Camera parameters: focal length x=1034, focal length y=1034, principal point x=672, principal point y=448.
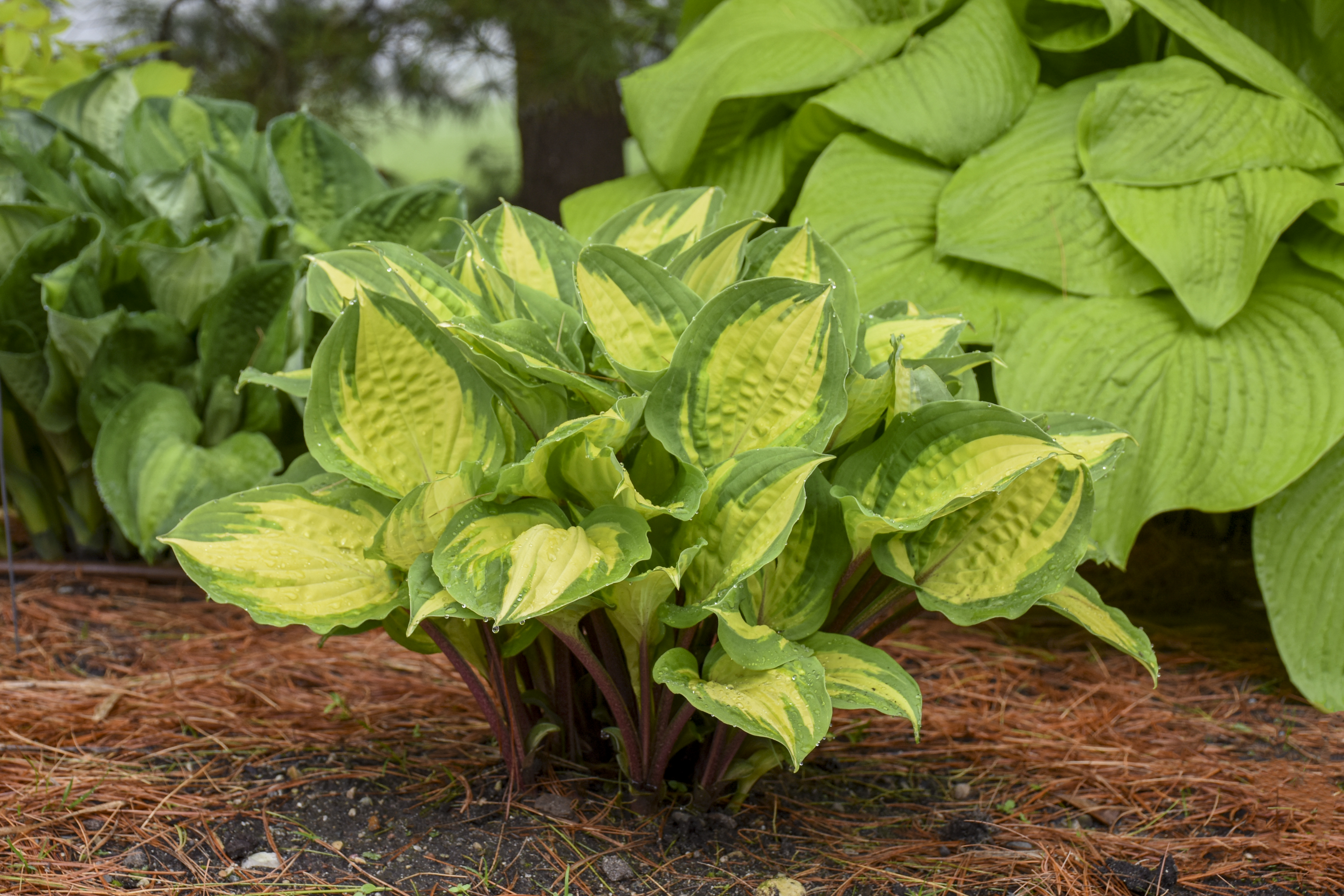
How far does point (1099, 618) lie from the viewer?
94 cm

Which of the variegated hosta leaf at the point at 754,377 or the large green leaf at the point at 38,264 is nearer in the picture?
the variegated hosta leaf at the point at 754,377

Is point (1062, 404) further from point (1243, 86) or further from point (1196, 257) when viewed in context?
point (1243, 86)

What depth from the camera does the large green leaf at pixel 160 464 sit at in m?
1.48

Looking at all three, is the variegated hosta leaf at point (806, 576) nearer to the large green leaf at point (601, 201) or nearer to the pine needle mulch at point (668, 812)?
the pine needle mulch at point (668, 812)

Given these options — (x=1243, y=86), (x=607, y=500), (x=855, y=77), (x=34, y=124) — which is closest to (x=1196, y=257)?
(x=1243, y=86)

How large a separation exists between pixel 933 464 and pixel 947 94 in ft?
3.55

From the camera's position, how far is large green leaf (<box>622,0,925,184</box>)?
5.95ft

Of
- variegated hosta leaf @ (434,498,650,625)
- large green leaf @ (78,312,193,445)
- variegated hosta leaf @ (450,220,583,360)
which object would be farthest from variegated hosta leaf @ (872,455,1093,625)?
large green leaf @ (78,312,193,445)

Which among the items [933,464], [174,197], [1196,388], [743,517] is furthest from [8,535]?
[1196,388]

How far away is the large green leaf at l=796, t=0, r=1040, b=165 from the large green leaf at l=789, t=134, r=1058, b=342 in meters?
0.05

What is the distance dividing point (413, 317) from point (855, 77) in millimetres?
1181

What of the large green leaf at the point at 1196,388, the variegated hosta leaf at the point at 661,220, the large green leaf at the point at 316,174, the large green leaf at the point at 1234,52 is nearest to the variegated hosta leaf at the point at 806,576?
the variegated hosta leaf at the point at 661,220

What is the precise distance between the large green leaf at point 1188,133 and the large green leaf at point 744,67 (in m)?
0.42

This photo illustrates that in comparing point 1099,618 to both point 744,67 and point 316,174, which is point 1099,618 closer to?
point 744,67
